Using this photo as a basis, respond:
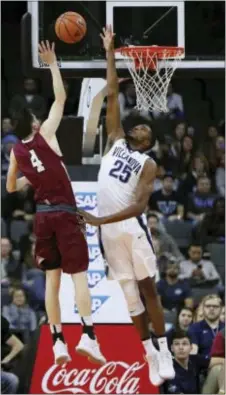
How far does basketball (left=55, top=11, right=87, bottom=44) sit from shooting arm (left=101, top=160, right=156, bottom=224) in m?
1.10

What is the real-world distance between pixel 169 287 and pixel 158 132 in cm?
333

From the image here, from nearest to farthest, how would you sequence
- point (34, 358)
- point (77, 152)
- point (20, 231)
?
point (77, 152) → point (34, 358) → point (20, 231)

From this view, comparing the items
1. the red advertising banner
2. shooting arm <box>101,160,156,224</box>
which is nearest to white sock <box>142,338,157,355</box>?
shooting arm <box>101,160,156,224</box>

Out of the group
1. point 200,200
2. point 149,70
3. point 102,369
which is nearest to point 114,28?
point 149,70

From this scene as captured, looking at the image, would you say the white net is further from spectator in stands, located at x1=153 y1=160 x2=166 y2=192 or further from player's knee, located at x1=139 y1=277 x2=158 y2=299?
spectator in stands, located at x1=153 y1=160 x2=166 y2=192

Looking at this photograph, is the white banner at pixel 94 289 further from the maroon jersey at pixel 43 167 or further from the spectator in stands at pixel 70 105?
the spectator in stands at pixel 70 105

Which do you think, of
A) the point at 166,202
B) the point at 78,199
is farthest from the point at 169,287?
the point at 78,199

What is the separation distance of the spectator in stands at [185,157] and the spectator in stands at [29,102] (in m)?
1.85

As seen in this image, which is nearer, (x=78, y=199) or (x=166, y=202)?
(x=78, y=199)

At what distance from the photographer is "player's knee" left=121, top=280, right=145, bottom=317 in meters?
10.8

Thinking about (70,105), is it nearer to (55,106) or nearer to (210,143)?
(210,143)

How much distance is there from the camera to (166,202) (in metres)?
17.0

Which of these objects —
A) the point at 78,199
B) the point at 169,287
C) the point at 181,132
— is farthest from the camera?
the point at 181,132

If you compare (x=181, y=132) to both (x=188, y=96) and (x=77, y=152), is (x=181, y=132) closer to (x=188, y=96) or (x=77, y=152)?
(x=188, y=96)
